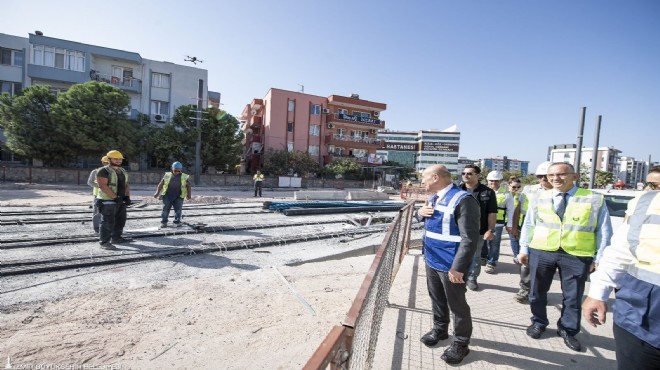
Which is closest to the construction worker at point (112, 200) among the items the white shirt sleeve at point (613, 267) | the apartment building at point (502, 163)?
the white shirt sleeve at point (613, 267)

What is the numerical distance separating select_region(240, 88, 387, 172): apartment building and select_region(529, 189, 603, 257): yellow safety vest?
36.1 meters

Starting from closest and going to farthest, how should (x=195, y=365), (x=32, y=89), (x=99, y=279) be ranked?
(x=195, y=365), (x=99, y=279), (x=32, y=89)

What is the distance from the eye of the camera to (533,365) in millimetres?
2713

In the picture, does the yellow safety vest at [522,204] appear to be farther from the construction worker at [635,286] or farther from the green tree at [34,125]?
the green tree at [34,125]

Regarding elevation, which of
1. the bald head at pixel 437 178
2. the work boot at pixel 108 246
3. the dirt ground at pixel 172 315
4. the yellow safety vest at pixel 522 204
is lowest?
the dirt ground at pixel 172 315

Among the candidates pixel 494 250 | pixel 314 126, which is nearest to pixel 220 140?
pixel 314 126

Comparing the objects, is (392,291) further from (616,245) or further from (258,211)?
(258,211)

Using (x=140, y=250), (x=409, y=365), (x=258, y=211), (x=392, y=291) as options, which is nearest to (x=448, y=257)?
(x=409, y=365)

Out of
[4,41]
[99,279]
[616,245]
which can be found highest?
[4,41]

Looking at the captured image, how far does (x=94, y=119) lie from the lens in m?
22.5

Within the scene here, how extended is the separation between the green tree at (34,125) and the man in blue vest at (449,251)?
28.3 metres

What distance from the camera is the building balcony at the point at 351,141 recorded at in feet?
134

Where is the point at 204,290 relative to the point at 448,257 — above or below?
below

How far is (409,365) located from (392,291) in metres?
1.58
